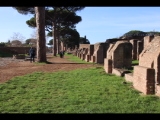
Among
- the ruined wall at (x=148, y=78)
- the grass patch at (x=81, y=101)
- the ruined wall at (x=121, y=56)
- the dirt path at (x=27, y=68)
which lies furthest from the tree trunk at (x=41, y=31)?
the ruined wall at (x=148, y=78)

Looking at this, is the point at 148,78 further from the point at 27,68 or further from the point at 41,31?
the point at 41,31

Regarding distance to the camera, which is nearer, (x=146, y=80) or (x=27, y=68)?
(x=146, y=80)

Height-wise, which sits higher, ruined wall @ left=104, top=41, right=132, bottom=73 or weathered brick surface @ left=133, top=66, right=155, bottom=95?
ruined wall @ left=104, top=41, right=132, bottom=73

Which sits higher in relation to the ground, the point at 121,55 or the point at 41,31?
the point at 41,31

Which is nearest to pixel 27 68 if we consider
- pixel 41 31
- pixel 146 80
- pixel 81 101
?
pixel 41 31

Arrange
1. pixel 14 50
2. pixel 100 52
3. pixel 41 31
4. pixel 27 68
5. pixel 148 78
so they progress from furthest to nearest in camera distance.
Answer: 1. pixel 14 50
2. pixel 41 31
3. pixel 100 52
4. pixel 27 68
5. pixel 148 78

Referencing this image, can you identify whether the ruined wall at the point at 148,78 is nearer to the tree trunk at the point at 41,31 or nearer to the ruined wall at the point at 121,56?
the ruined wall at the point at 121,56

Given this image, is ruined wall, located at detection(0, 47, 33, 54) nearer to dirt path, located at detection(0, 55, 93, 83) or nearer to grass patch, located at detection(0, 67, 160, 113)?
dirt path, located at detection(0, 55, 93, 83)

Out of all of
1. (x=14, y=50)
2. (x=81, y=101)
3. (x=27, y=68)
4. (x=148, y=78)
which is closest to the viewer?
(x=81, y=101)

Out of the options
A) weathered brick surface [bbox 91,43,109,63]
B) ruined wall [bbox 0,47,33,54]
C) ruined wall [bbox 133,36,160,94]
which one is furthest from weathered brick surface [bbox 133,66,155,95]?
ruined wall [bbox 0,47,33,54]
